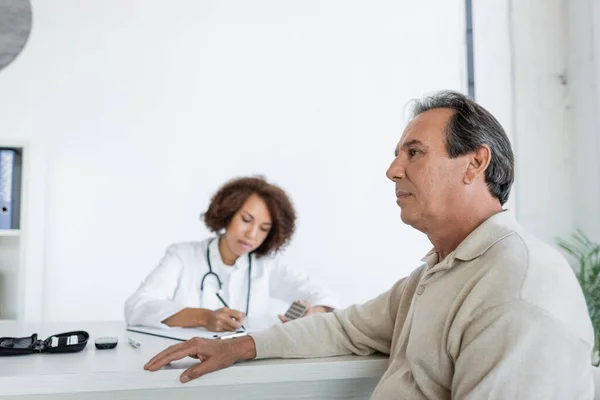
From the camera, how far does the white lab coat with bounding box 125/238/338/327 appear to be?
87.6 inches

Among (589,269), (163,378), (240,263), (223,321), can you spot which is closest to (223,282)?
(240,263)

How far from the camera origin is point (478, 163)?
1.19m

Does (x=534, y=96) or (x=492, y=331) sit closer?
(x=492, y=331)

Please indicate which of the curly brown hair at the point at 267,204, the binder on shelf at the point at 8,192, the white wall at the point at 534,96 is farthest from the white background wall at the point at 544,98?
the binder on shelf at the point at 8,192

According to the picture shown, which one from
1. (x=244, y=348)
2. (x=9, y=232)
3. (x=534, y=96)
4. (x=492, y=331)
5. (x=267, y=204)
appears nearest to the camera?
(x=492, y=331)

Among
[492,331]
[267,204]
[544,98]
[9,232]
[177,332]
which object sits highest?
[544,98]

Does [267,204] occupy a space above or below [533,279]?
above

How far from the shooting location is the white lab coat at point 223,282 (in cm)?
222

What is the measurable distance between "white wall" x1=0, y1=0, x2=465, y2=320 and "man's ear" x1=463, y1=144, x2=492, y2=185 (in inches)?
74.4

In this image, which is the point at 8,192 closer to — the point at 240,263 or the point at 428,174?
the point at 240,263

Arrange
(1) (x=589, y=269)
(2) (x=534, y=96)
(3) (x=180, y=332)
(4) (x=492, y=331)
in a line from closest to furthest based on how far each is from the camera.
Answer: (4) (x=492, y=331), (3) (x=180, y=332), (1) (x=589, y=269), (2) (x=534, y=96)

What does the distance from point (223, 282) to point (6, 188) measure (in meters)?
0.94

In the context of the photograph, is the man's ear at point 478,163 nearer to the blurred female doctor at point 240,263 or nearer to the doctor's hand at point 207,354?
the doctor's hand at point 207,354

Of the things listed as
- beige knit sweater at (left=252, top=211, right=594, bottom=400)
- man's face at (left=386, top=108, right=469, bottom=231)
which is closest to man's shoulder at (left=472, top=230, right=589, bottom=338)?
beige knit sweater at (left=252, top=211, right=594, bottom=400)
